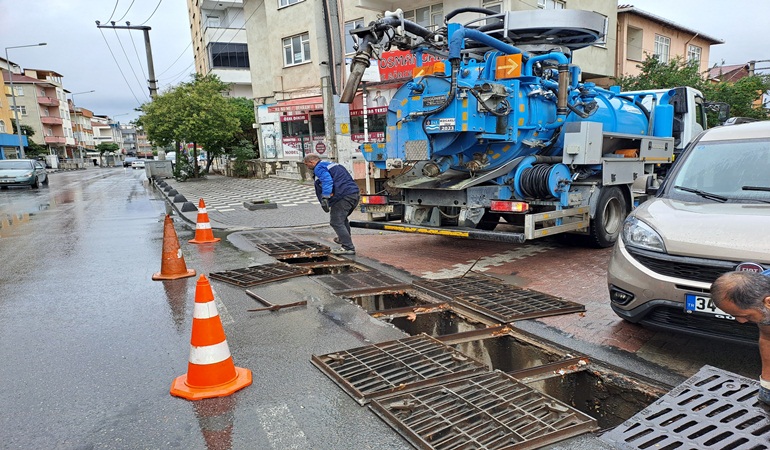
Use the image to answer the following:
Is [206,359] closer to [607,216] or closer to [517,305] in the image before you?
[517,305]

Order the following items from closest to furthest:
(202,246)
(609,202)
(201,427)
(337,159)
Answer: (201,427), (609,202), (202,246), (337,159)

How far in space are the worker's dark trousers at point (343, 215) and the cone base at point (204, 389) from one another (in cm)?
445

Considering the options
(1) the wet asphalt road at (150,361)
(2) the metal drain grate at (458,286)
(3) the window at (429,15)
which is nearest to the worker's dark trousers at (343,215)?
(1) the wet asphalt road at (150,361)

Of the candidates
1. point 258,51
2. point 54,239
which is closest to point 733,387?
point 54,239

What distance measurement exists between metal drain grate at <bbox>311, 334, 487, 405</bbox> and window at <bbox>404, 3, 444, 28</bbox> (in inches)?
682

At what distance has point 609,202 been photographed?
Result: 7.91m

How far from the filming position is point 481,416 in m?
3.03

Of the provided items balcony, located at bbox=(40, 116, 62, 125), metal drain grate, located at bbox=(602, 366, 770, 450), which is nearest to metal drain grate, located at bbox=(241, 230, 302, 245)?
metal drain grate, located at bbox=(602, 366, 770, 450)

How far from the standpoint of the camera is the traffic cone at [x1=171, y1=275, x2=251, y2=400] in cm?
342

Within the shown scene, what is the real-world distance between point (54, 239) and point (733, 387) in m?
11.1

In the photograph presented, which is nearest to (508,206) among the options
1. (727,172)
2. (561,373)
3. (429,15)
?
(727,172)

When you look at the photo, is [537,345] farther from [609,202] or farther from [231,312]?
[609,202]

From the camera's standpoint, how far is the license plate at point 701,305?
3.36 m

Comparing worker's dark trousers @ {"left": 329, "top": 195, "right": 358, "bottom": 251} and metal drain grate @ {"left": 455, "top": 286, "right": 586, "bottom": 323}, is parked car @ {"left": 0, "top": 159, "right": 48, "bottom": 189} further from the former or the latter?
metal drain grate @ {"left": 455, "top": 286, "right": 586, "bottom": 323}
